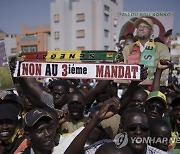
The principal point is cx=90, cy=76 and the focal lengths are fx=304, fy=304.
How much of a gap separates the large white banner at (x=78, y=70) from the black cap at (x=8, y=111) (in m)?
0.31

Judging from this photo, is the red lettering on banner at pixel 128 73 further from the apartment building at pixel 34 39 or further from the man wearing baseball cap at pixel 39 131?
the apartment building at pixel 34 39

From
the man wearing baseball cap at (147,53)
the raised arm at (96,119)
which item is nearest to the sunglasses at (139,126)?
the raised arm at (96,119)

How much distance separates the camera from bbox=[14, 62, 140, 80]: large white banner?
2771 mm

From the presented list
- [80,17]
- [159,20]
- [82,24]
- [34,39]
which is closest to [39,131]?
[159,20]

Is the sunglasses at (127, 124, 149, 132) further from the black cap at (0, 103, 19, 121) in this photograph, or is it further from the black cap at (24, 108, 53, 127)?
the black cap at (0, 103, 19, 121)

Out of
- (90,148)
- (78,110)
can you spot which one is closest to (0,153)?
(90,148)

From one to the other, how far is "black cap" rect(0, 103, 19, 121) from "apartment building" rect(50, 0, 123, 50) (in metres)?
31.7

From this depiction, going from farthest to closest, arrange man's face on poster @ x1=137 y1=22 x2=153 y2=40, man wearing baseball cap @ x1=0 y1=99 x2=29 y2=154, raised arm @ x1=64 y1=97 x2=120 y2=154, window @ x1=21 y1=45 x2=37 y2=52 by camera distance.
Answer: window @ x1=21 y1=45 x2=37 y2=52 < man's face on poster @ x1=137 y1=22 x2=153 y2=40 < man wearing baseball cap @ x1=0 y1=99 x2=29 y2=154 < raised arm @ x1=64 y1=97 x2=120 y2=154

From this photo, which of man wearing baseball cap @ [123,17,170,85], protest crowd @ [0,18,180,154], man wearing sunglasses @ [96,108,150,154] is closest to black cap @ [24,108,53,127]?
protest crowd @ [0,18,180,154]

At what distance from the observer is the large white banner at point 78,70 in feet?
9.09

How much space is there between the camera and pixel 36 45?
39.9m

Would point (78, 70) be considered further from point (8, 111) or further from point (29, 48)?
point (29, 48)

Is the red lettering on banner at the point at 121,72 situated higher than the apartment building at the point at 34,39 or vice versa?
the apartment building at the point at 34,39

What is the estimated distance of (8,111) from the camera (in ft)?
9.17
